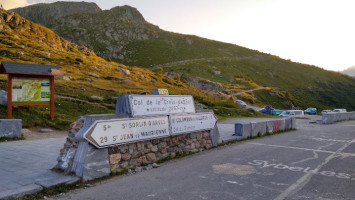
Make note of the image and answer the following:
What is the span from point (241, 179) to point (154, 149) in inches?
112

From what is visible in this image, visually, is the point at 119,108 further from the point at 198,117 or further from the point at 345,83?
the point at 345,83

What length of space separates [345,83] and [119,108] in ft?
404

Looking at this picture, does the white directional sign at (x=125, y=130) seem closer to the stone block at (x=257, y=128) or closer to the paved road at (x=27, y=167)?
the paved road at (x=27, y=167)

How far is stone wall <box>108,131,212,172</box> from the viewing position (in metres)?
7.09

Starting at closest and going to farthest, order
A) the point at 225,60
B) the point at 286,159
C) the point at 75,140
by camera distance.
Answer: the point at 75,140 → the point at 286,159 → the point at 225,60

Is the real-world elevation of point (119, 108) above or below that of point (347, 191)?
above

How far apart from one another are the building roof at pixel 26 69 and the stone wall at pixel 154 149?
9502 mm

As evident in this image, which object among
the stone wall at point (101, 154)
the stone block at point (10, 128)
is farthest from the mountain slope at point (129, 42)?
the stone wall at point (101, 154)

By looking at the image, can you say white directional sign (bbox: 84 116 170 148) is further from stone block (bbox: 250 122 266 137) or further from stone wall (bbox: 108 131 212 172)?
stone block (bbox: 250 122 266 137)

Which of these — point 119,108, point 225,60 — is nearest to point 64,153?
point 119,108

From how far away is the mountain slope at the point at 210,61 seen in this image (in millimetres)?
82500

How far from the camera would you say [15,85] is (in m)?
14.0

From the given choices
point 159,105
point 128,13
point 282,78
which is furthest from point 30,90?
point 128,13

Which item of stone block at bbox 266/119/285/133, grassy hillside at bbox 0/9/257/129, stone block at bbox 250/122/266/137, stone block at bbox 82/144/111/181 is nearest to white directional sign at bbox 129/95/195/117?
stone block at bbox 82/144/111/181
